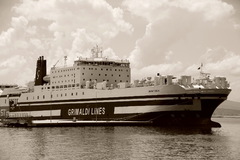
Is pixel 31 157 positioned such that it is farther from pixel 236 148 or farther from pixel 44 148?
pixel 236 148

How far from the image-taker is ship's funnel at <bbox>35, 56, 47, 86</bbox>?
69.6 m

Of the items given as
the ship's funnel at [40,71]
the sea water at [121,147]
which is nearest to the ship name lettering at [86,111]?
the ship's funnel at [40,71]

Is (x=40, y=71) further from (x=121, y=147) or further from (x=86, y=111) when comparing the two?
(x=121, y=147)

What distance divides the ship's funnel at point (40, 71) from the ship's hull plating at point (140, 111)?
8.32 m

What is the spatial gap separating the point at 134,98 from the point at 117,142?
18.0 metres

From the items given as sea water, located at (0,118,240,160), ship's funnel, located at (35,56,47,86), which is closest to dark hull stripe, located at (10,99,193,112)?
ship's funnel, located at (35,56,47,86)

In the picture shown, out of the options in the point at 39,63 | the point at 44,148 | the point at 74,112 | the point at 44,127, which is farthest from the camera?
the point at 39,63

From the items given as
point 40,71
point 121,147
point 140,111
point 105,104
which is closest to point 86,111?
point 105,104

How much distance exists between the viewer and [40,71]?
7038 cm

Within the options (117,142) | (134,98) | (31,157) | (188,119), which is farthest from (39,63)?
(31,157)

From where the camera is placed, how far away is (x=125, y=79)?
64.7 m

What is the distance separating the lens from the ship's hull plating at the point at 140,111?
52094mm

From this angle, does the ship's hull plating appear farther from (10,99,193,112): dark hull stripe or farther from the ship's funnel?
the ship's funnel

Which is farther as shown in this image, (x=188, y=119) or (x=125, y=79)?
(x=125, y=79)
